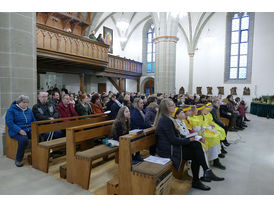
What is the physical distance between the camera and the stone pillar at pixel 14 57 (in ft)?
13.8

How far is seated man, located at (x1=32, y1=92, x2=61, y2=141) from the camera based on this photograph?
4.12 m

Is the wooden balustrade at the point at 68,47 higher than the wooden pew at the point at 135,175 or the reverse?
higher

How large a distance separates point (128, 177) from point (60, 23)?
46.7ft

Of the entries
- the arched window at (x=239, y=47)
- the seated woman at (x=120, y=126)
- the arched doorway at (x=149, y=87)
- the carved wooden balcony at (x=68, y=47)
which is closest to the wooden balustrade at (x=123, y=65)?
the arched doorway at (x=149, y=87)

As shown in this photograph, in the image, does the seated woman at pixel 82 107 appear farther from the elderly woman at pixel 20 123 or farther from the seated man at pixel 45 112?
the elderly woman at pixel 20 123

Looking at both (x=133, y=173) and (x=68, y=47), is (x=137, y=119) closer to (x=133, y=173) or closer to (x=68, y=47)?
(x=133, y=173)

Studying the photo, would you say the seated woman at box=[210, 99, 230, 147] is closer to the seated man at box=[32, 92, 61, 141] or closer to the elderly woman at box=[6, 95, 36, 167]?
the seated man at box=[32, 92, 61, 141]

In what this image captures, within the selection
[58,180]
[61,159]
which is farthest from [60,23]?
[58,180]

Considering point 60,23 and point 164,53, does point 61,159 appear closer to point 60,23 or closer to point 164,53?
point 164,53

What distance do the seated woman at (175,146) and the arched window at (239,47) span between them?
14.0 meters

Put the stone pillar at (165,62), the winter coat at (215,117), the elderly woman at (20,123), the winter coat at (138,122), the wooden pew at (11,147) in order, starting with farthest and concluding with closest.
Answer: the stone pillar at (165,62) → the winter coat at (215,117) → the winter coat at (138,122) → the wooden pew at (11,147) → the elderly woman at (20,123)

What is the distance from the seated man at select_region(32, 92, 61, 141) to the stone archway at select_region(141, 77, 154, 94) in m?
14.3

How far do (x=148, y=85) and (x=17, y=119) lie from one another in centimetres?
1539

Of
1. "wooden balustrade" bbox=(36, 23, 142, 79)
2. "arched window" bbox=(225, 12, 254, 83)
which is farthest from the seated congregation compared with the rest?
"arched window" bbox=(225, 12, 254, 83)
